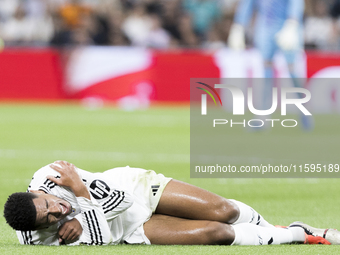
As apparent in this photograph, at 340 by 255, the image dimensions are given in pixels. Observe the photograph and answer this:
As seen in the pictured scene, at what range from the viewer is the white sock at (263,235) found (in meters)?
5.21

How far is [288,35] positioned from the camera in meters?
14.5

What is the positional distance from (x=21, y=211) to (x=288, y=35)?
35.3 feet

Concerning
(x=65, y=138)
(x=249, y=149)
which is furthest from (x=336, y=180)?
(x=65, y=138)

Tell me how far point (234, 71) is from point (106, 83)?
150 inches

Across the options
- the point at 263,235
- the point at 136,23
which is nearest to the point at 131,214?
the point at 263,235

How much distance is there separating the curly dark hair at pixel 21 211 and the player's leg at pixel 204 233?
95 cm

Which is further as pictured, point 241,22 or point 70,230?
point 241,22

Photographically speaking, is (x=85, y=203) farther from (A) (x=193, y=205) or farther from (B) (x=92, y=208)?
(A) (x=193, y=205)

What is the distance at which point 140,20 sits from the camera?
875 inches

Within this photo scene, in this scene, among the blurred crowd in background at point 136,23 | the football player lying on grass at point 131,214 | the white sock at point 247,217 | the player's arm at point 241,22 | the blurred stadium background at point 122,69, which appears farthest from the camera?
the blurred crowd in background at point 136,23

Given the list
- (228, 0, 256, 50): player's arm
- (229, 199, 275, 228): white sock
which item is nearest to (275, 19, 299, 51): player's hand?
(228, 0, 256, 50): player's arm

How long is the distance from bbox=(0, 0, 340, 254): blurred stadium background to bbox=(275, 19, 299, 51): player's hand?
1.94 metres

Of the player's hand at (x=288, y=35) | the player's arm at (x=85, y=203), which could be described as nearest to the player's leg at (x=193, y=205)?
the player's arm at (x=85, y=203)

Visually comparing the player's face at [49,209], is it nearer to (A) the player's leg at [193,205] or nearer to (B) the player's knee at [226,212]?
(A) the player's leg at [193,205]
